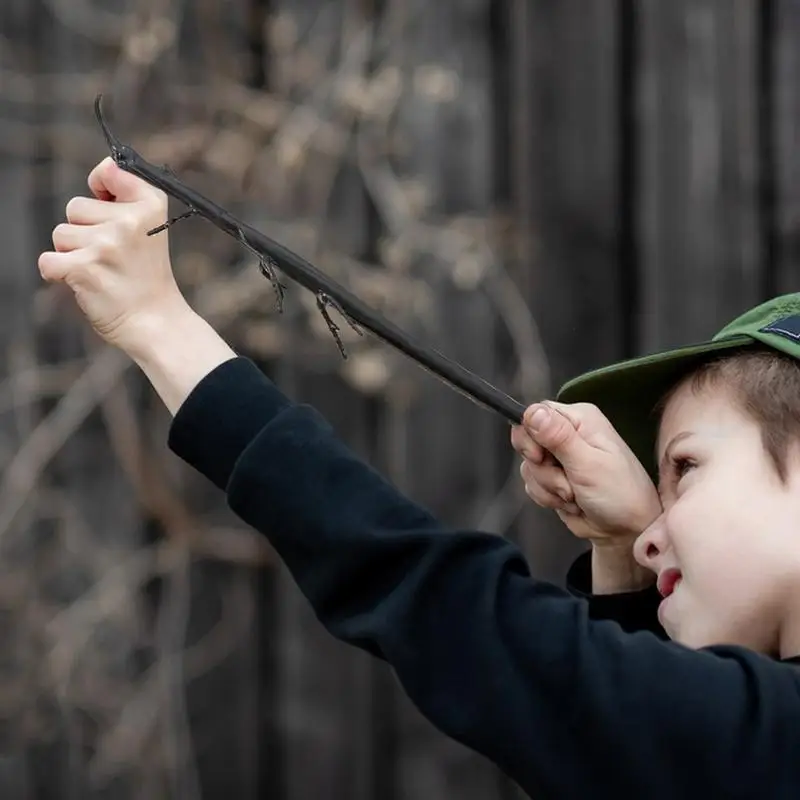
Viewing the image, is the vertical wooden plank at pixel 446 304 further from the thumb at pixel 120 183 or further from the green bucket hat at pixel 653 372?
the thumb at pixel 120 183

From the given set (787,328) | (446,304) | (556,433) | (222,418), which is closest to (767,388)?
(787,328)

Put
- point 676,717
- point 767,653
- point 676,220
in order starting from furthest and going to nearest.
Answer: point 676,220, point 767,653, point 676,717

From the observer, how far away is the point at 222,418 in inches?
36.9

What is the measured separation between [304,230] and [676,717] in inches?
59.6

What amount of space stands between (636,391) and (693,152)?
120cm

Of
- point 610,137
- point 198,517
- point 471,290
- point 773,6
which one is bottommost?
point 198,517

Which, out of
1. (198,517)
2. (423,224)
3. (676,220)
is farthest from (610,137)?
(198,517)

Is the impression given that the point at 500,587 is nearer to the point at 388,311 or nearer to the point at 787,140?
the point at 388,311

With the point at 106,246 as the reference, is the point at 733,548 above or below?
below

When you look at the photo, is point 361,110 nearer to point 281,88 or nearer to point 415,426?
point 281,88

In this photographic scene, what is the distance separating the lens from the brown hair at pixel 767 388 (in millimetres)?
987

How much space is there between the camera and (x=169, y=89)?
7.45 feet

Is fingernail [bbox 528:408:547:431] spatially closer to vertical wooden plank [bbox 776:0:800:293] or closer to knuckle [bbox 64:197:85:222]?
knuckle [bbox 64:197:85:222]

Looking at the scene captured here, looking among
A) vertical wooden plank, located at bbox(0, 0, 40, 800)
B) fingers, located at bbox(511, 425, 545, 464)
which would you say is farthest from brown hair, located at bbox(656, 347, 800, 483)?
vertical wooden plank, located at bbox(0, 0, 40, 800)
